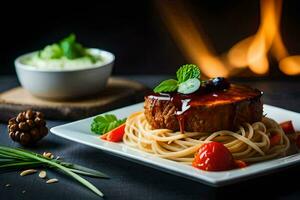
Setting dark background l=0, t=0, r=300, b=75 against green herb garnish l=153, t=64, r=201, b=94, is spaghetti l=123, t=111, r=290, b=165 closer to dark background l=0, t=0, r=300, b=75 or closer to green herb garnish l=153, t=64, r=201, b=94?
green herb garnish l=153, t=64, r=201, b=94

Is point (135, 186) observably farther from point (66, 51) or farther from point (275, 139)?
point (66, 51)

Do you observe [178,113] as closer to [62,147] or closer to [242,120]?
[242,120]

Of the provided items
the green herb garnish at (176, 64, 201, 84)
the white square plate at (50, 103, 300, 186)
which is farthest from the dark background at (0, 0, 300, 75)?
the green herb garnish at (176, 64, 201, 84)

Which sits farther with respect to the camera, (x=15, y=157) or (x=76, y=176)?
(x=15, y=157)

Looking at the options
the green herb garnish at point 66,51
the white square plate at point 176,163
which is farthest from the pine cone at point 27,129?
the green herb garnish at point 66,51

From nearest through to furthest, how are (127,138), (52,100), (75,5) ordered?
1. (127,138)
2. (52,100)
3. (75,5)

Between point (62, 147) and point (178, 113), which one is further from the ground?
point (178, 113)

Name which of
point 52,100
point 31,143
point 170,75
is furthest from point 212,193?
point 170,75
